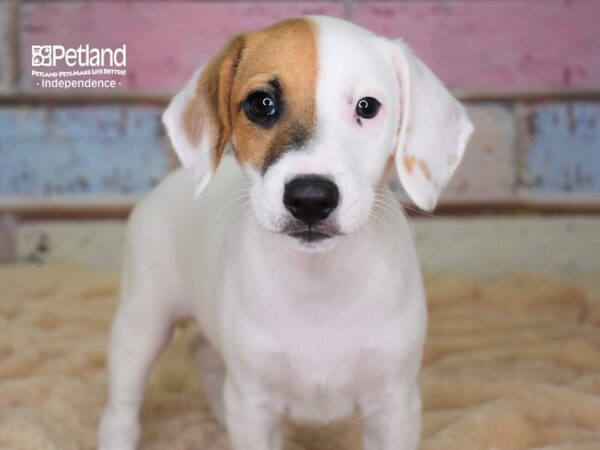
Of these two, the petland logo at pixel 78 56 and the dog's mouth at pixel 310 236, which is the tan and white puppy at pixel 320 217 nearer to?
the dog's mouth at pixel 310 236

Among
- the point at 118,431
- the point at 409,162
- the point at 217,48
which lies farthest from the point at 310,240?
the point at 217,48

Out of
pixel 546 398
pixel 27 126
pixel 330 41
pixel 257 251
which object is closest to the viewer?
pixel 330 41

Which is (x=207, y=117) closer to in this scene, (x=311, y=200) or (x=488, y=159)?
(x=311, y=200)

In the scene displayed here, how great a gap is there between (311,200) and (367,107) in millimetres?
261

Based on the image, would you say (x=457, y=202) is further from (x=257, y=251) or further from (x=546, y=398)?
(x=257, y=251)

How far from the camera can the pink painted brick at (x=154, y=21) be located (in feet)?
11.4

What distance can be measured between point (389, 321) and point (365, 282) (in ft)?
0.29

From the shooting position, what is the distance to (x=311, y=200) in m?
1.55

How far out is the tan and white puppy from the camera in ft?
5.40

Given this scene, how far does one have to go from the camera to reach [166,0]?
3.48m

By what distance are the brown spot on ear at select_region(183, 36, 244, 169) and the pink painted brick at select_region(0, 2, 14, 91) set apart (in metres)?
1.91

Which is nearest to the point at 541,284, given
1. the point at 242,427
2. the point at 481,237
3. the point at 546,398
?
the point at 481,237

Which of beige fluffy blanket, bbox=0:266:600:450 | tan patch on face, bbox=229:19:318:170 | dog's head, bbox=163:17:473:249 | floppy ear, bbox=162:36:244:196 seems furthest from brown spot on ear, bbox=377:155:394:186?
beige fluffy blanket, bbox=0:266:600:450

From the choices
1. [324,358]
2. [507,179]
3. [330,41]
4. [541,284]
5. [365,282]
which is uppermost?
[330,41]
